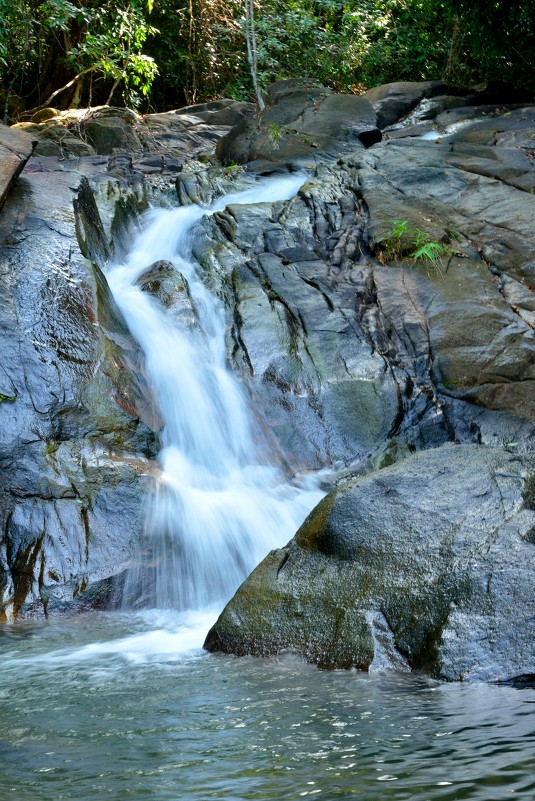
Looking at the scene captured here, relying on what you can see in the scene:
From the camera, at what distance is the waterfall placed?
19.4ft

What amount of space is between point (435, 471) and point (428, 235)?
4.95 meters

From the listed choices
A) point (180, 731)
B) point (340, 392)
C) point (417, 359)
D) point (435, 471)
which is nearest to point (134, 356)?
point (340, 392)

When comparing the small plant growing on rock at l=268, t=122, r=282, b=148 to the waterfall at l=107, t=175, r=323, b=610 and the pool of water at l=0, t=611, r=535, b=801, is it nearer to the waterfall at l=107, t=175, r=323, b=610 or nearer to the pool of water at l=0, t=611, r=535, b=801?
the waterfall at l=107, t=175, r=323, b=610

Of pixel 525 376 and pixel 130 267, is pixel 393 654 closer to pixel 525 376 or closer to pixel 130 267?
pixel 525 376

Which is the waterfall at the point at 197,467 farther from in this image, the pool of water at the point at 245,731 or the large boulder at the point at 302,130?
the large boulder at the point at 302,130

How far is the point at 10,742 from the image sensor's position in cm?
305

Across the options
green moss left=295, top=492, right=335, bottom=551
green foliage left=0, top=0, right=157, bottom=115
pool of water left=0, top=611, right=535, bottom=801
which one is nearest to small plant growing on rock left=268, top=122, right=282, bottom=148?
green foliage left=0, top=0, right=157, bottom=115

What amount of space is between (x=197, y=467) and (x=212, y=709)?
3.75 m

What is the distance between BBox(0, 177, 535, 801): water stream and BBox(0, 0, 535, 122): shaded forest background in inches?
501

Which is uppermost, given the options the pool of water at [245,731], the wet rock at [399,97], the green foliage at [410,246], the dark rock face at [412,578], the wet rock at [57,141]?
the wet rock at [399,97]

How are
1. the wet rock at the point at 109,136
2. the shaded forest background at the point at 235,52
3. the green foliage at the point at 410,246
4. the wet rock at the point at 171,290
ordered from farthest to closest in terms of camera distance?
the shaded forest background at the point at 235,52 < the wet rock at the point at 109,136 < the green foliage at the point at 410,246 < the wet rock at the point at 171,290

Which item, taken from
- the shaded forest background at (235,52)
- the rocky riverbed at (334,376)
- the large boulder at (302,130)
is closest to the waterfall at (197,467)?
the rocky riverbed at (334,376)

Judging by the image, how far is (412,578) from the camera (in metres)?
4.22

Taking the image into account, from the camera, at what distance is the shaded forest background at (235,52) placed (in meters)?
16.7
